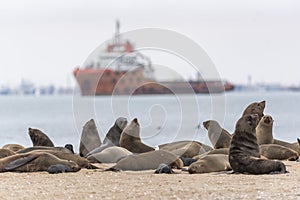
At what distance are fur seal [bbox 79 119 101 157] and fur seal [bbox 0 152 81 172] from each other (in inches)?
97.9

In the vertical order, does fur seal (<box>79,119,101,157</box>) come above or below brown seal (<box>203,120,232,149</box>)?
below

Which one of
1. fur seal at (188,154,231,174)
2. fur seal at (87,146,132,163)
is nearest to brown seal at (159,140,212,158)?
fur seal at (87,146,132,163)

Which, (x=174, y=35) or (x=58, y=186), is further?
(x=174, y=35)

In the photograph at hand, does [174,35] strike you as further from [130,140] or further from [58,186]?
[58,186]

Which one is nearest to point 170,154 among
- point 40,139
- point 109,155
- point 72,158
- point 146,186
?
point 109,155

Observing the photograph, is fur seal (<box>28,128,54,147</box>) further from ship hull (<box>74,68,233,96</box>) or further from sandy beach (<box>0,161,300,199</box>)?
ship hull (<box>74,68,233,96</box>)

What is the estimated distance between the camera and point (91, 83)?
6869 cm

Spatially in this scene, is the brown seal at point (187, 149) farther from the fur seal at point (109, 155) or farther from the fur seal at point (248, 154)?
the fur seal at point (248, 154)

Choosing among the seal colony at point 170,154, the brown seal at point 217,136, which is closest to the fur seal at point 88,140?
the seal colony at point 170,154

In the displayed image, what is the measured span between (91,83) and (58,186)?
200 feet

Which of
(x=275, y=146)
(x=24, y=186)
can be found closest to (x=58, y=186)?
(x=24, y=186)

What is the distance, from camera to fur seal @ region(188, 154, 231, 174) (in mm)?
9430

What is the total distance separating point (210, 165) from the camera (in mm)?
9562

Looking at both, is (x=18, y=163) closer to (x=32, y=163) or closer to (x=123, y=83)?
(x=32, y=163)
